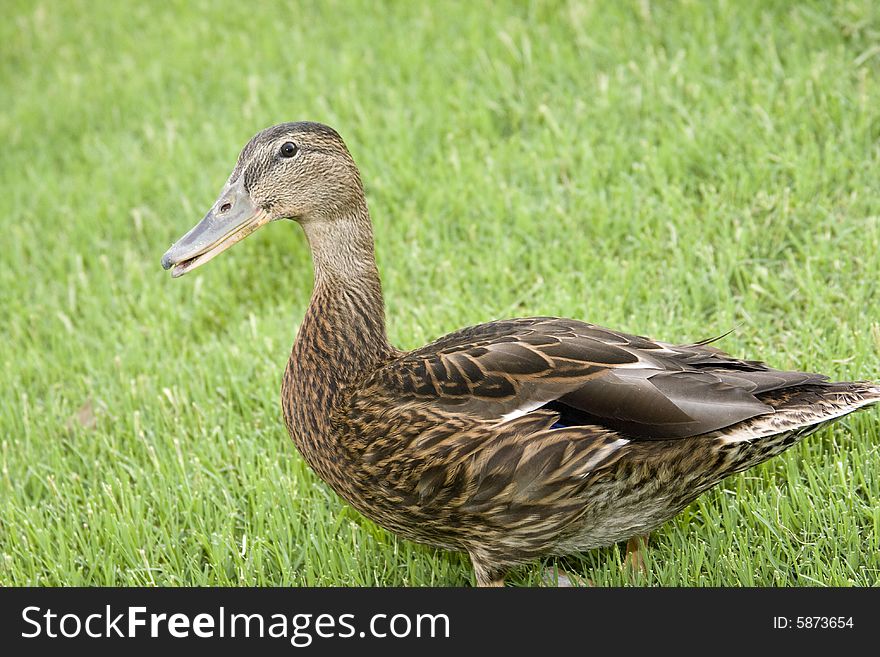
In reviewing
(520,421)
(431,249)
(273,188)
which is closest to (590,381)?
(520,421)

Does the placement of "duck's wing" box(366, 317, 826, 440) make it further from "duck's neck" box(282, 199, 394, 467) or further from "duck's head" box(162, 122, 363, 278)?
"duck's head" box(162, 122, 363, 278)

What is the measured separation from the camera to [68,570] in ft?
12.5

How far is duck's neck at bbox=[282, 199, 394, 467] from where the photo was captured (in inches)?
142

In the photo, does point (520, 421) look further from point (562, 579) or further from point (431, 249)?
point (431, 249)

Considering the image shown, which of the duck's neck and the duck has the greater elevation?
the duck's neck

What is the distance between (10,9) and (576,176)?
22.4ft

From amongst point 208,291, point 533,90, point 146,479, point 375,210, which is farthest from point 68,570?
point 533,90

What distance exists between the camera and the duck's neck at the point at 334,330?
11.8 ft

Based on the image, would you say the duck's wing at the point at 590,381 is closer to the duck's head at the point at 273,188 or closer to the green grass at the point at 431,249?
the green grass at the point at 431,249

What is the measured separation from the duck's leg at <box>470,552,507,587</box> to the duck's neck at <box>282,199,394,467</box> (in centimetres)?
69

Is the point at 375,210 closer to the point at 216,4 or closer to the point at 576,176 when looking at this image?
the point at 576,176

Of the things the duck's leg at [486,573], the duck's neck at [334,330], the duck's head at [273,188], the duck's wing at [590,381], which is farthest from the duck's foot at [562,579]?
the duck's head at [273,188]

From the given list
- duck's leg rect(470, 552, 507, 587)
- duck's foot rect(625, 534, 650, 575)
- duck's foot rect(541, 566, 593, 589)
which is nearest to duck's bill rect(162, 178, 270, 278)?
duck's leg rect(470, 552, 507, 587)

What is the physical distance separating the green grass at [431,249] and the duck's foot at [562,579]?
0.36ft
